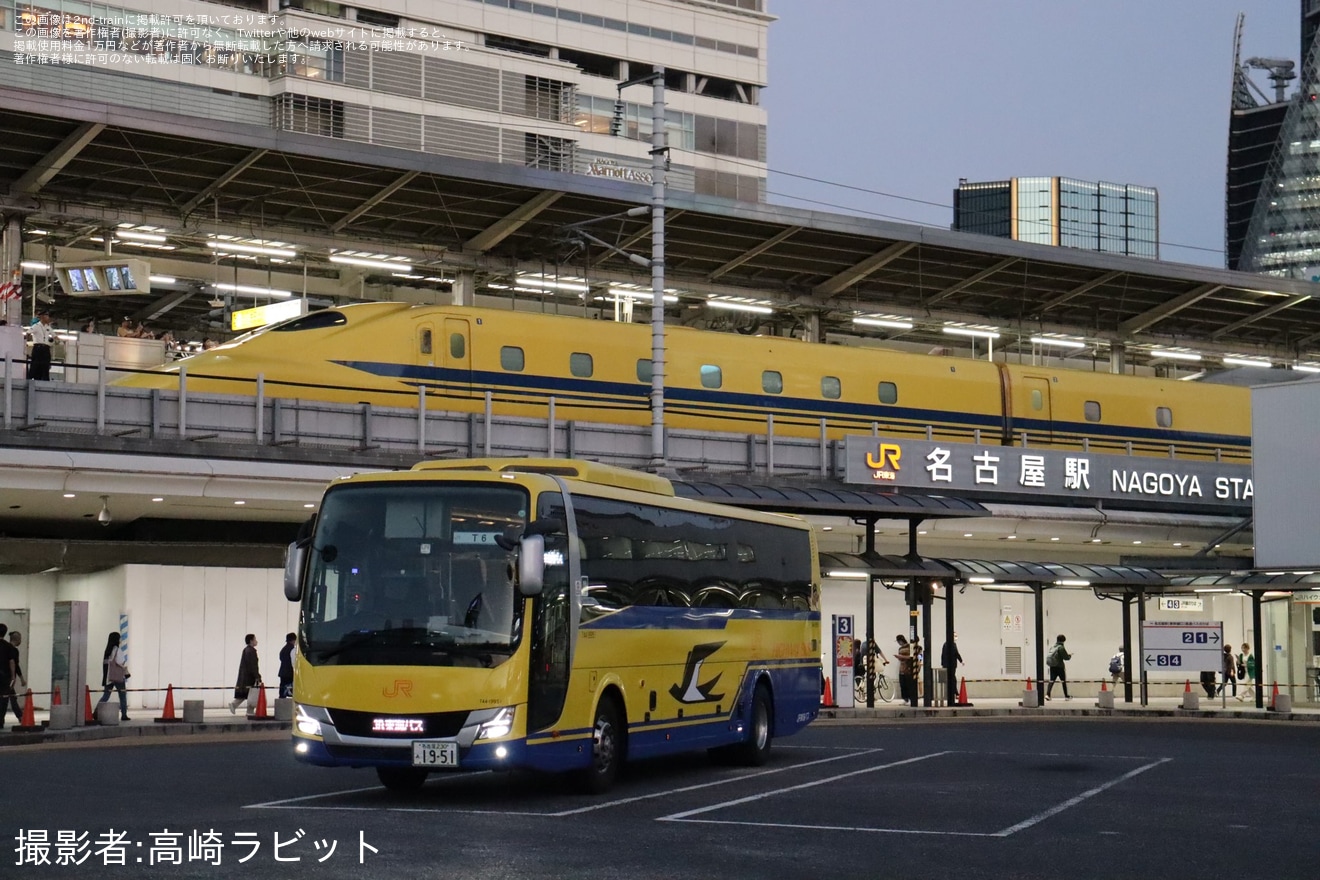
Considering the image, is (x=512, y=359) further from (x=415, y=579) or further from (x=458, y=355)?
(x=415, y=579)

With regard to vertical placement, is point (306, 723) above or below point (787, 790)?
above

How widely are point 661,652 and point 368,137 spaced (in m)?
58.1

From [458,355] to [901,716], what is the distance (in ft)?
37.6

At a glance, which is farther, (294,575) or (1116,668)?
(1116,668)

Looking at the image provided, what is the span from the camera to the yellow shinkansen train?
31969mm

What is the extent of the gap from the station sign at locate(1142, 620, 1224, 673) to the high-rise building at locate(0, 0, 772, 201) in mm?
33921

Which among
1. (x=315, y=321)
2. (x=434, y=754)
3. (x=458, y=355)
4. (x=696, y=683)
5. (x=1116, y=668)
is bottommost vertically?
(x=1116, y=668)

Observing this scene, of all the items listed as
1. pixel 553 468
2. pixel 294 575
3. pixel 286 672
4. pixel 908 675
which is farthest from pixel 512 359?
pixel 294 575

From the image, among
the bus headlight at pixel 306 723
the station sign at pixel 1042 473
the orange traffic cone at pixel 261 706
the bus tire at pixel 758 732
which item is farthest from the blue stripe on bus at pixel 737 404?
the bus headlight at pixel 306 723

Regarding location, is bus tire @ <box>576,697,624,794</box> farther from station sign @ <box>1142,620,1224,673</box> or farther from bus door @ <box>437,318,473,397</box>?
station sign @ <box>1142,620,1224,673</box>

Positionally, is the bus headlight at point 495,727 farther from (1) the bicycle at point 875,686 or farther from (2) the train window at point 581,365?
(1) the bicycle at point 875,686

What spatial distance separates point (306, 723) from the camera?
53.7 feet

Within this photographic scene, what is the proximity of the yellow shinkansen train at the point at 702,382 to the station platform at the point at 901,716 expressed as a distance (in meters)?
5.92

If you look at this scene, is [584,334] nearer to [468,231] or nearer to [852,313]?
[468,231]
